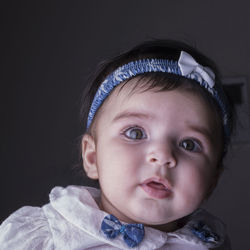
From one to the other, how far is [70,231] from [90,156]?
21 cm

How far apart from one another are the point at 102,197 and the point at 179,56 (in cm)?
36

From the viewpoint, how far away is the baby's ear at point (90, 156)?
3.19 ft

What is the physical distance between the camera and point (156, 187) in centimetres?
80

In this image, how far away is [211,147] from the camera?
0.91 m

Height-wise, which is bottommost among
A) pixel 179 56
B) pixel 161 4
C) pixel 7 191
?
pixel 7 191

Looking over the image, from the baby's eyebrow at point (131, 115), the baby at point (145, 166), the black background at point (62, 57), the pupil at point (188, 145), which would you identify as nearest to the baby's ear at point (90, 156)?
the baby at point (145, 166)

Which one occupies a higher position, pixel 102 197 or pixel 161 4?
pixel 161 4

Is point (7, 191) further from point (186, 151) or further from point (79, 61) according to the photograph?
point (186, 151)

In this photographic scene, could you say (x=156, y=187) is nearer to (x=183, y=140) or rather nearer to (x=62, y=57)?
(x=183, y=140)

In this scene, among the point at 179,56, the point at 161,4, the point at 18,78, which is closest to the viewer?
the point at 179,56

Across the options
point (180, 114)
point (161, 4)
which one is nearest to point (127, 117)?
point (180, 114)

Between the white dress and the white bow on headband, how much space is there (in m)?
0.33

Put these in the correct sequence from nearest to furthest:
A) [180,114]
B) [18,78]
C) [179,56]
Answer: [180,114] → [179,56] → [18,78]

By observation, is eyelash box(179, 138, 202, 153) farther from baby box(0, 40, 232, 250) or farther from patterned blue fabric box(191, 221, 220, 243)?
patterned blue fabric box(191, 221, 220, 243)
